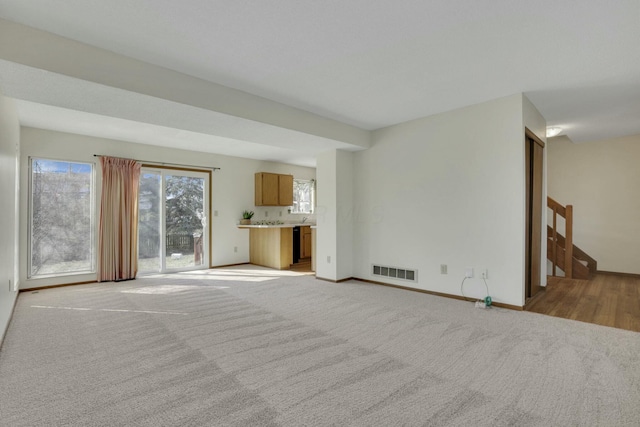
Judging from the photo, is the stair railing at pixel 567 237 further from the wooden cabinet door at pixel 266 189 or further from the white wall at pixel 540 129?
the wooden cabinet door at pixel 266 189

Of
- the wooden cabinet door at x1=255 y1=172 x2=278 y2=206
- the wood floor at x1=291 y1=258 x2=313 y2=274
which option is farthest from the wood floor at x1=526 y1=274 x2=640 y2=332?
the wooden cabinet door at x1=255 y1=172 x2=278 y2=206

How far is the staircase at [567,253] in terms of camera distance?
511cm

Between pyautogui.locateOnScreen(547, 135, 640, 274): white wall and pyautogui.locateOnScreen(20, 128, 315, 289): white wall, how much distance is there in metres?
5.76

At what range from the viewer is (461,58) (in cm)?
269

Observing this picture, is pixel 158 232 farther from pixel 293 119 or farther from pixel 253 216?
pixel 293 119

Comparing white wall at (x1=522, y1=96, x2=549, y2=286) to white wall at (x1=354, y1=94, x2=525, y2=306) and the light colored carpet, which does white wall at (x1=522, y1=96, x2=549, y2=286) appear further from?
the light colored carpet

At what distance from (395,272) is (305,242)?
10.7ft

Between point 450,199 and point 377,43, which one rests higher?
point 377,43

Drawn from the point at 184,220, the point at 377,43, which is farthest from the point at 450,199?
the point at 184,220

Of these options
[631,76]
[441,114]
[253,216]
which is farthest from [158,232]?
[631,76]

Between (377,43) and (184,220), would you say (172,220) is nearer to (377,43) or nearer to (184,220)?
(184,220)

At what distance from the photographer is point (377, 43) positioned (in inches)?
96.5

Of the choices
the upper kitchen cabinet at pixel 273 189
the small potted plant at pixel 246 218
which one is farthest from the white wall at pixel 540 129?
the small potted plant at pixel 246 218

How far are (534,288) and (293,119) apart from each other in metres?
3.88
